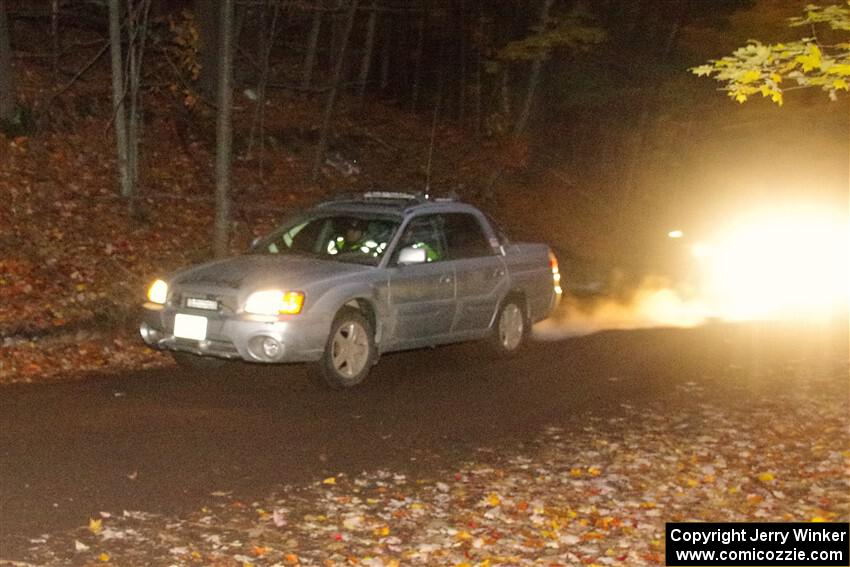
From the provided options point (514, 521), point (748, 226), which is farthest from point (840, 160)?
point (514, 521)

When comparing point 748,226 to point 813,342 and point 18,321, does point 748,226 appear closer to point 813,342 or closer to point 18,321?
point 813,342

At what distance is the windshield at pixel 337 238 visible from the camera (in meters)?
11.5

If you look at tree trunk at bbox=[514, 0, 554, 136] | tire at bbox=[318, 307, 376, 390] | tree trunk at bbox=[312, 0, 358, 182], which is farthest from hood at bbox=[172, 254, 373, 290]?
tree trunk at bbox=[514, 0, 554, 136]

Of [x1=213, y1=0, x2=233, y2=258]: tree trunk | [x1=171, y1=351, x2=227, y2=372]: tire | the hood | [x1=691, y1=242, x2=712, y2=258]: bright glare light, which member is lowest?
[x1=171, y1=351, x2=227, y2=372]: tire

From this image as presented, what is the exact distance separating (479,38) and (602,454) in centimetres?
2032

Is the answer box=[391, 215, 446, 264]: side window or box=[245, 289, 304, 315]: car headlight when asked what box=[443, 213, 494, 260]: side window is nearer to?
box=[391, 215, 446, 264]: side window

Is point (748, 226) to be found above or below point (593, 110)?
below

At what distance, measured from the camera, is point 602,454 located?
8.91 metres

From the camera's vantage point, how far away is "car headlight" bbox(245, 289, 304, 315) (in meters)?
10.4

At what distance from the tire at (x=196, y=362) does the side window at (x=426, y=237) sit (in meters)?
2.10

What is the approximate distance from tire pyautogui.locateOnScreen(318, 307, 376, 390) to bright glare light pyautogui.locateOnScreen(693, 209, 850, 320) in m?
8.80

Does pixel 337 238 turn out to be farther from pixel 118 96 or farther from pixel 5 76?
pixel 5 76

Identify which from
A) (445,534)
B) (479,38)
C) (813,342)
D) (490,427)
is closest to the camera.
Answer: (445,534)

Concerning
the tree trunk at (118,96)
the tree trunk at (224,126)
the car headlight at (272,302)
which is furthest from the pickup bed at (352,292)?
the tree trunk at (118,96)
